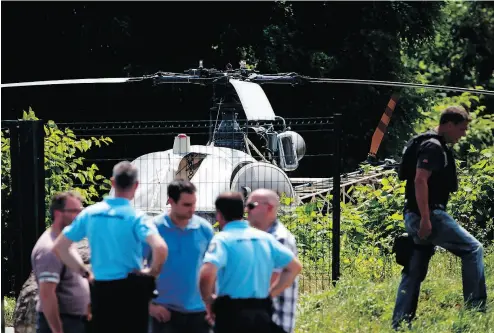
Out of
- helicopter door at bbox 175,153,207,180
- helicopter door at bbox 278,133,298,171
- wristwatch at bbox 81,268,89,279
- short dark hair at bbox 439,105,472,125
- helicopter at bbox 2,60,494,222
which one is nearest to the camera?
wristwatch at bbox 81,268,89,279

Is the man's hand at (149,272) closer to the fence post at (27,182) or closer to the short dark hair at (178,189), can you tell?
the short dark hair at (178,189)

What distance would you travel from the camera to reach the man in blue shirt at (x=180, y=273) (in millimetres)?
5902

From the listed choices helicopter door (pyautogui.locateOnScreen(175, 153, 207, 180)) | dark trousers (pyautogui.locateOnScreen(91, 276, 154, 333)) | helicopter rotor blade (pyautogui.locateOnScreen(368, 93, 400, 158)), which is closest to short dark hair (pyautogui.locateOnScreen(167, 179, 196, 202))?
dark trousers (pyautogui.locateOnScreen(91, 276, 154, 333))

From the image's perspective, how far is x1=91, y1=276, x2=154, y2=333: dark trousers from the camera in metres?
5.73

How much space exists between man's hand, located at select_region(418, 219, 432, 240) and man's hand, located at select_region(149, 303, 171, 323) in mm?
2484

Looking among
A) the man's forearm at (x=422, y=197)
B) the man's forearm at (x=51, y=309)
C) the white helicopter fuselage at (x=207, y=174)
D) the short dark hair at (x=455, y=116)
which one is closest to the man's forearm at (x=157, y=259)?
the man's forearm at (x=51, y=309)

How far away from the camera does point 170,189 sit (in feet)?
19.6

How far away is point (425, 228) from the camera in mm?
7605

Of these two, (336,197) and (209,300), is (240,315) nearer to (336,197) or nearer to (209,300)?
(209,300)

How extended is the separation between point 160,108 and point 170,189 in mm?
17315

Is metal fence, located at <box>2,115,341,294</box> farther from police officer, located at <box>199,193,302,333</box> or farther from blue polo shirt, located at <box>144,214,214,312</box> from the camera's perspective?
police officer, located at <box>199,193,302,333</box>

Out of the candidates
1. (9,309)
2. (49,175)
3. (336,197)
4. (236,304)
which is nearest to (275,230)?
(236,304)

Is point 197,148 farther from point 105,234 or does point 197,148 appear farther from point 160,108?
point 160,108

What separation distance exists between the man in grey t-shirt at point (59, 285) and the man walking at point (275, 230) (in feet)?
3.48
